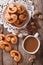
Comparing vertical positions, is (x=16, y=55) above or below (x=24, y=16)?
below

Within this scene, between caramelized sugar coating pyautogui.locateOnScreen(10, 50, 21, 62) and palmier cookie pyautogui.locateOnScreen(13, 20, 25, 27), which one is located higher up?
palmier cookie pyautogui.locateOnScreen(13, 20, 25, 27)

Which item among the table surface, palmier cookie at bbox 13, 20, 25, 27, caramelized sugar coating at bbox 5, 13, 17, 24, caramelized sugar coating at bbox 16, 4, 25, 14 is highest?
caramelized sugar coating at bbox 16, 4, 25, 14

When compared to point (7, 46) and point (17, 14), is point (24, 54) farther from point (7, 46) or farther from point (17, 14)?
point (17, 14)

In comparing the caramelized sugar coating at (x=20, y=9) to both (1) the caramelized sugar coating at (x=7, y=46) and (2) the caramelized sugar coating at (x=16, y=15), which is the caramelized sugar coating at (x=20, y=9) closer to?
(2) the caramelized sugar coating at (x=16, y=15)

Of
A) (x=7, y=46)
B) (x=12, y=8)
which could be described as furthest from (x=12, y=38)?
(x=12, y=8)

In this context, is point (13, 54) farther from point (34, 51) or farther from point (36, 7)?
point (36, 7)

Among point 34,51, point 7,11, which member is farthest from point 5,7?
point 34,51

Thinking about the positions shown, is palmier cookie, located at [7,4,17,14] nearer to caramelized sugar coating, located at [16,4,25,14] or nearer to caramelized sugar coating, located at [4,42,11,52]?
caramelized sugar coating, located at [16,4,25,14]

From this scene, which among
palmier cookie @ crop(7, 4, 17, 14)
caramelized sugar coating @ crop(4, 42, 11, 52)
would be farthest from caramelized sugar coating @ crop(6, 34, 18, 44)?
palmier cookie @ crop(7, 4, 17, 14)

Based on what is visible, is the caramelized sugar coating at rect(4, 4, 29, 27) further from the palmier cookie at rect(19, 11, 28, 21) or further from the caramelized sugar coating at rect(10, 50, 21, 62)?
the caramelized sugar coating at rect(10, 50, 21, 62)
